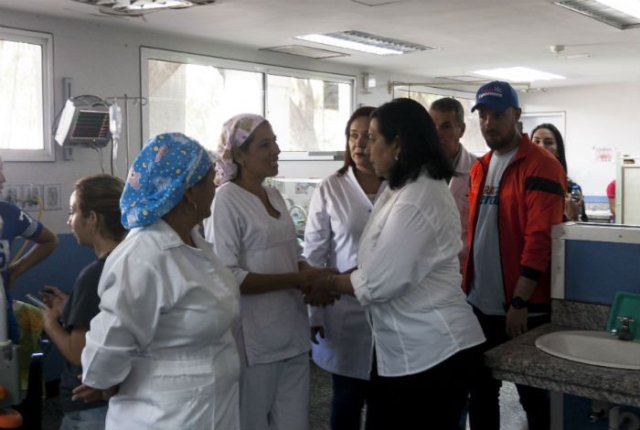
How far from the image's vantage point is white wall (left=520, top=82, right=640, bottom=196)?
905 centimetres

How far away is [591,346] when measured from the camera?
2098 mm

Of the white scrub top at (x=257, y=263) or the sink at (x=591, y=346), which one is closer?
the sink at (x=591, y=346)

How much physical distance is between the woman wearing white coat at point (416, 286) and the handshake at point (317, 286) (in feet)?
0.88

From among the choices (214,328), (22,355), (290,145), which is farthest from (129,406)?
(290,145)

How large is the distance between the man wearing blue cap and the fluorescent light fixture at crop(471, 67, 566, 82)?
5.05 meters

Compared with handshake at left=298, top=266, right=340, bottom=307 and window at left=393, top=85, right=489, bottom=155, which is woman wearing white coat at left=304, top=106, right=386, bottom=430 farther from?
window at left=393, top=85, right=489, bottom=155

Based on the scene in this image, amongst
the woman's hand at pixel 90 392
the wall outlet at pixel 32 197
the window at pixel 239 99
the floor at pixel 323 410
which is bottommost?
the floor at pixel 323 410

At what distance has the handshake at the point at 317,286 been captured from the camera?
222 centimetres

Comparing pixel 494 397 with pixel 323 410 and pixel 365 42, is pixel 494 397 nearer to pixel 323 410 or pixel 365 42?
pixel 323 410

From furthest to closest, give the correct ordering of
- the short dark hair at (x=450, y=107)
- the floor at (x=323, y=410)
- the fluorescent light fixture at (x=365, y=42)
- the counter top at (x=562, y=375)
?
the fluorescent light fixture at (x=365, y=42), the floor at (x=323, y=410), the short dark hair at (x=450, y=107), the counter top at (x=562, y=375)

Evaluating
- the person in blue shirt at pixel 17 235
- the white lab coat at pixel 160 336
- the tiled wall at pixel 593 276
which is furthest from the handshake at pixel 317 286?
the person in blue shirt at pixel 17 235

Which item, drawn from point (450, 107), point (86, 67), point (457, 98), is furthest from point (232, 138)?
point (457, 98)

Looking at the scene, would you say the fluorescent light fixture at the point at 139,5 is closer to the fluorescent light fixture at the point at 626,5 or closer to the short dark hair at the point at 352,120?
the short dark hair at the point at 352,120

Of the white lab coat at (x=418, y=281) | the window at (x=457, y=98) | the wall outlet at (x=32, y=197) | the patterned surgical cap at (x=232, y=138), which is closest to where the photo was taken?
the white lab coat at (x=418, y=281)
